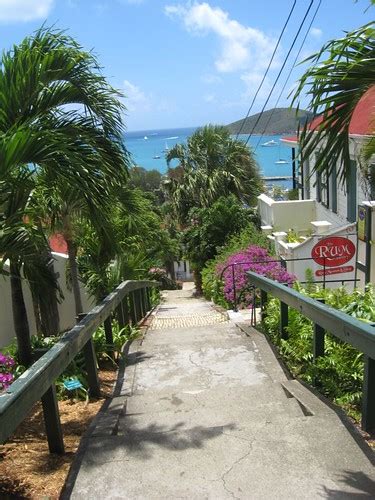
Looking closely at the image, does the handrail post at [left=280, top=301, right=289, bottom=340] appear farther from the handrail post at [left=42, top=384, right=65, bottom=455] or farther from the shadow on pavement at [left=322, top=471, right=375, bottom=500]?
the handrail post at [left=42, top=384, right=65, bottom=455]

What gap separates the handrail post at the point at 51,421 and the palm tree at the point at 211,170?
22.7 meters

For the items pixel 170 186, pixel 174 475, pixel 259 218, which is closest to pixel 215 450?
pixel 174 475

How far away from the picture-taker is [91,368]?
4953 millimetres

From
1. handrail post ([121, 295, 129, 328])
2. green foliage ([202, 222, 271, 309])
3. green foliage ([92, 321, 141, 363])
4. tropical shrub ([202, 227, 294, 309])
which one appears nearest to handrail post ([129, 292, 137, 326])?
handrail post ([121, 295, 129, 328])

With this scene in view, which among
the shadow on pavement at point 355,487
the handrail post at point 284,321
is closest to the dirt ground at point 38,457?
the shadow on pavement at point 355,487

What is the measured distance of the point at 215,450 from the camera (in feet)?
11.7

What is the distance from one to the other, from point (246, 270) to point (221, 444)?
34.2 feet

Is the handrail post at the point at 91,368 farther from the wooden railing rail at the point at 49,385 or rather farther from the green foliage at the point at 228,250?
the green foliage at the point at 228,250

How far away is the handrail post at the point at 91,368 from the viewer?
493 cm

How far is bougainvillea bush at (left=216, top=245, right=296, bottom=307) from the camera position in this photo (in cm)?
1349

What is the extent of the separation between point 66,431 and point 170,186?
25.0 m

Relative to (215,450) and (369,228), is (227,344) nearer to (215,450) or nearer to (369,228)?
(215,450)

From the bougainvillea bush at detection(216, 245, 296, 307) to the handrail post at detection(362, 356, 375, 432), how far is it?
28.0 ft

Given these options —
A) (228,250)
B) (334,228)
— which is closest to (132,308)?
(334,228)
